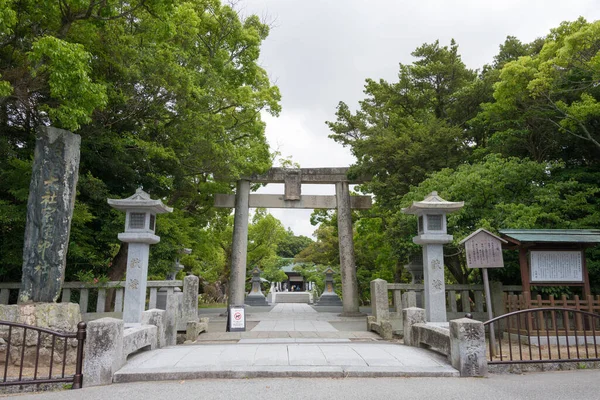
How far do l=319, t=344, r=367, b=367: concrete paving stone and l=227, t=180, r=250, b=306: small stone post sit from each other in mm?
10297

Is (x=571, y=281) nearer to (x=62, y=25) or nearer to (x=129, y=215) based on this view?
(x=129, y=215)

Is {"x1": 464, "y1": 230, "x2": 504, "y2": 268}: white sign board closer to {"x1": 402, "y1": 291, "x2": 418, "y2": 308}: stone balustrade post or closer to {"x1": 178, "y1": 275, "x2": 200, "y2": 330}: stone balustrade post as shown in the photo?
{"x1": 402, "y1": 291, "x2": 418, "y2": 308}: stone balustrade post

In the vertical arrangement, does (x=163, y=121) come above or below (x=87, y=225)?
above

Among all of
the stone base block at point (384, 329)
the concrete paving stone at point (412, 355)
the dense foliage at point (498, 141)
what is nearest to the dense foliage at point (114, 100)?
the dense foliage at point (498, 141)

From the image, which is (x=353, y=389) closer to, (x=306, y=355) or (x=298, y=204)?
(x=306, y=355)

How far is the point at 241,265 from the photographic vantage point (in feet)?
55.6

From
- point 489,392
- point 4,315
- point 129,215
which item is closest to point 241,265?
point 129,215

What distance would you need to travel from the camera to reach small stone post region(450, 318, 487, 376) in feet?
17.1

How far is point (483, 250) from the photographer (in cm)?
685

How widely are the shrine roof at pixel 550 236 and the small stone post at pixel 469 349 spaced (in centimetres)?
348

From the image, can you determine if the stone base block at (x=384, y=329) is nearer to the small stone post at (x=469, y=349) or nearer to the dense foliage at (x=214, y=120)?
the dense foliage at (x=214, y=120)

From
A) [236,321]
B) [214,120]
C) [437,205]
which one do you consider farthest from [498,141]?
[236,321]

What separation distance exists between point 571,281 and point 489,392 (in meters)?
5.19

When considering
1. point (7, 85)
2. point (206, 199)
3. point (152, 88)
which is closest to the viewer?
point (7, 85)
